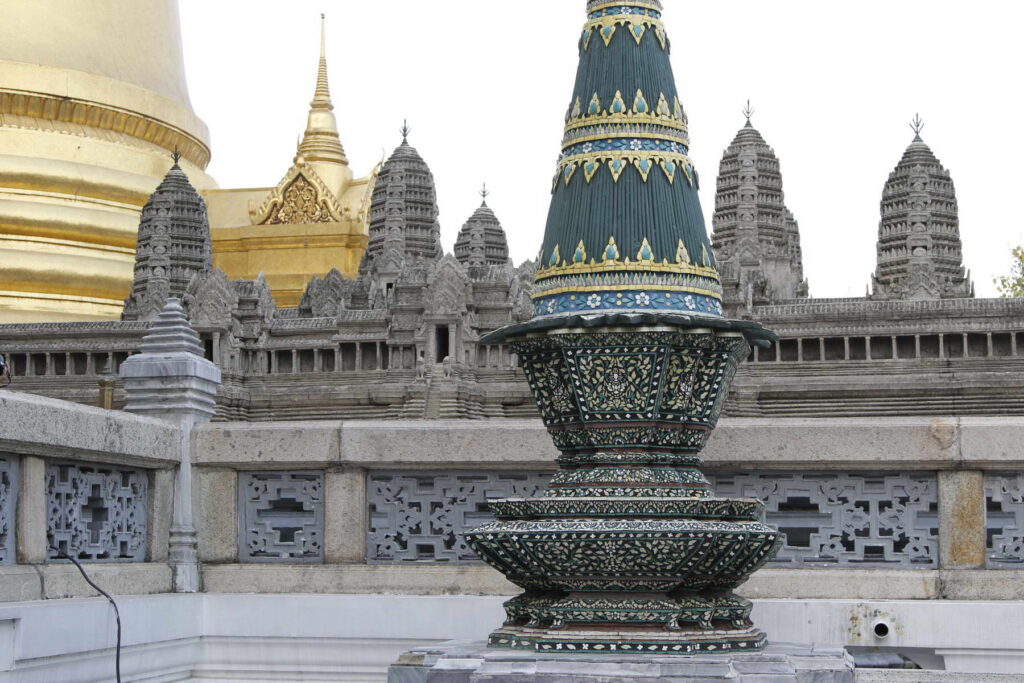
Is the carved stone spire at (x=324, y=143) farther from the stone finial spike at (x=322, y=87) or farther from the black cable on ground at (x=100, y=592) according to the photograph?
the black cable on ground at (x=100, y=592)

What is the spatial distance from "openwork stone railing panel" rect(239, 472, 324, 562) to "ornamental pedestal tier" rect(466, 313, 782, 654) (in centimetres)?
240

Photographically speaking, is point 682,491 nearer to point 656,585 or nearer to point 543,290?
point 656,585

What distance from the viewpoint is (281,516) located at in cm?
960

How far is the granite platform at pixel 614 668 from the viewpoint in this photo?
22.3 feet

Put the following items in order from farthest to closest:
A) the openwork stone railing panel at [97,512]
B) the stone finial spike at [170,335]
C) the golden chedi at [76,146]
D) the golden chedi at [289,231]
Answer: the golden chedi at [289,231] → the golden chedi at [76,146] → the stone finial spike at [170,335] → the openwork stone railing panel at [97,512]

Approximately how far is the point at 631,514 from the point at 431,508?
2.54m

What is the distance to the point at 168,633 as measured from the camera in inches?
358

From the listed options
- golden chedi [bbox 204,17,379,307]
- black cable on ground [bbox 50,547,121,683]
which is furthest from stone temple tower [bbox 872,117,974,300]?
black cable on ground [bbox 50,547,121,683]

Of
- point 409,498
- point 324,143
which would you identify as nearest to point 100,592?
point 409,498

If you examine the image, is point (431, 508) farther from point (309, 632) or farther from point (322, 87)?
point (322, 87)

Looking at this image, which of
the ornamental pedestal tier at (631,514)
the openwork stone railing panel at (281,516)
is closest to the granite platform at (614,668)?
the ornamental pedestal tier at (631,514)

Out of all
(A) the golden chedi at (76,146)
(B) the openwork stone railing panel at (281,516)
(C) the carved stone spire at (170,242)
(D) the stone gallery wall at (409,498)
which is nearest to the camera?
(D) the stone gallery wall at (409,498)

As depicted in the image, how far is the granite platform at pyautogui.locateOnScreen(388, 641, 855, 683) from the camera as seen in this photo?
22.3 feet

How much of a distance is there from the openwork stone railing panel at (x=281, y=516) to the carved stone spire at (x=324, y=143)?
42091mm
